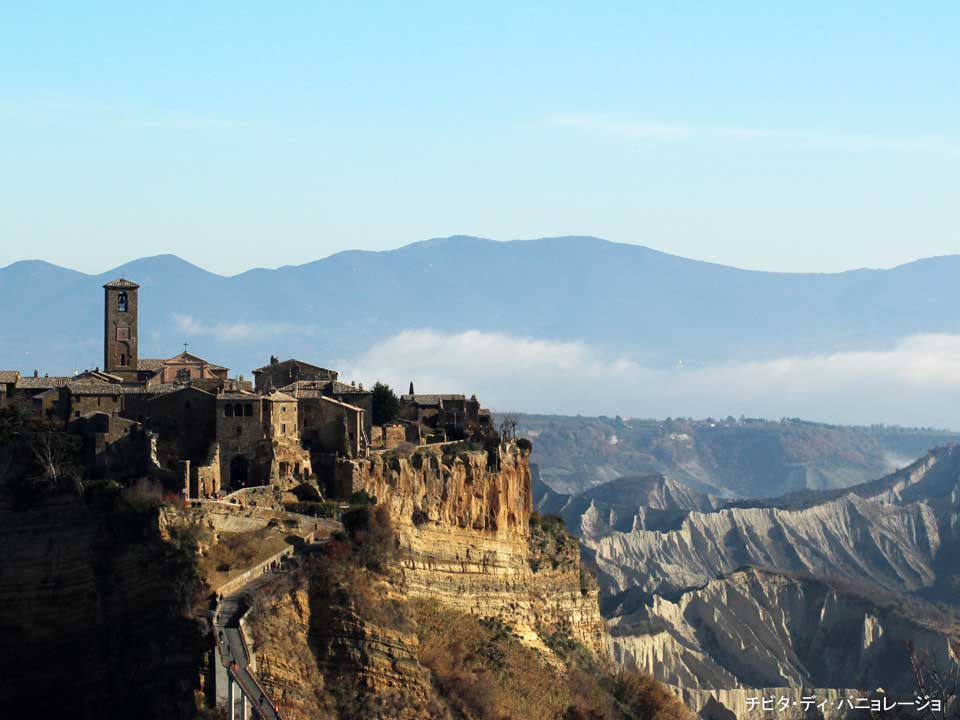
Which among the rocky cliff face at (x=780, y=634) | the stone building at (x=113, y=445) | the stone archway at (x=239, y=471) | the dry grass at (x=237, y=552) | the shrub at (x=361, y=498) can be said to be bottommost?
the rocky cliff face at (x=780, y=634)

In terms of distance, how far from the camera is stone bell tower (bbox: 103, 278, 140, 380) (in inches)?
3526

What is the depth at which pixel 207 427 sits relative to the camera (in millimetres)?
78312

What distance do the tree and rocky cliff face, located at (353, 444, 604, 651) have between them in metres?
4.49

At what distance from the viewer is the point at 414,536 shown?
262ft

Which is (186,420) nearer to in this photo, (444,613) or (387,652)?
(444,613)

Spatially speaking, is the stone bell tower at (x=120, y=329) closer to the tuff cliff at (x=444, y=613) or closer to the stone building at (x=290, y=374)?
the stone building at (x=290, y=374)

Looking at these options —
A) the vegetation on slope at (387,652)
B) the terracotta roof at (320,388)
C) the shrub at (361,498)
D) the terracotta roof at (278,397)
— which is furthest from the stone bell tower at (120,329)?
the vegetation on slope at (387,652)

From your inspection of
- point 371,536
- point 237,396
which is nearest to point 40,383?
point 237,396

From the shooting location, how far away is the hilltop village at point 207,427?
75.8 m

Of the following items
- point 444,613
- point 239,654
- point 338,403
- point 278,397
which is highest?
point 278,397

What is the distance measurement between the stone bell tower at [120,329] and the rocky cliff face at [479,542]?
1412 cm

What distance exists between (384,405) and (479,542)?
28.5 feet

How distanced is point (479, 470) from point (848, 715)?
60.8 meters

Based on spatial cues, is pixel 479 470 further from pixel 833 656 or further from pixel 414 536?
pixel 833 656
